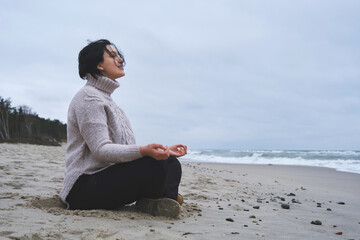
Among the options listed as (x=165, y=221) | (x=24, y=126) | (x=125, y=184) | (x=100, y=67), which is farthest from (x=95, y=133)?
(x=24, y=126)

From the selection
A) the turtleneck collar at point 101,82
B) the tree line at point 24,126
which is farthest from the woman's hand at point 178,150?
the tree line at point 24,126

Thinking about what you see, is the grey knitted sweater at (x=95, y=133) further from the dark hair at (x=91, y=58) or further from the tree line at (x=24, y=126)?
the tree line at (x=24, y=126)

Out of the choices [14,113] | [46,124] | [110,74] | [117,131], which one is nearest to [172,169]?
[117,131]

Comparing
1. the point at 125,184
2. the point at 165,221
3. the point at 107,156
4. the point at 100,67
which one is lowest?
the point at 165,221

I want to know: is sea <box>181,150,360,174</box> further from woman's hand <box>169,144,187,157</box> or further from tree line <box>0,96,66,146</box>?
tree line <box>0,96,66,146</box>

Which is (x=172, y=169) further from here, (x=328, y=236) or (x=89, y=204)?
(x=328, y=236)

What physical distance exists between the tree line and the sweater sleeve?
34660 mm

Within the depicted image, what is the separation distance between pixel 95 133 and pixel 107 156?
0.68 feet

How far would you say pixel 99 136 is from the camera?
2.27 m

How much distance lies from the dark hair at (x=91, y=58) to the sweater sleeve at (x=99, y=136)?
1.37ft

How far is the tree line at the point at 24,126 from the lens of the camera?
1411 inches

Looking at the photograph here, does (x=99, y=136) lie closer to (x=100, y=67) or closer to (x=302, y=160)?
(x=100, y=67)

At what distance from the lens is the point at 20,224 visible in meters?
1.98

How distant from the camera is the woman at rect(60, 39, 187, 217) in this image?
2.28m
